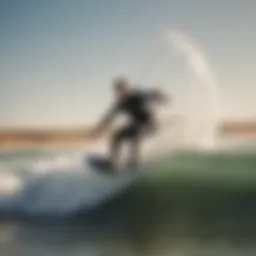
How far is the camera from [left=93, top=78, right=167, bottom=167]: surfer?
4.51 ft

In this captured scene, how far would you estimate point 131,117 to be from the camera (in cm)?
138

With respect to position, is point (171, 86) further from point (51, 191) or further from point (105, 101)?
point (51, 191)

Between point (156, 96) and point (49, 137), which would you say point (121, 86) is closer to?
point (156, 96)

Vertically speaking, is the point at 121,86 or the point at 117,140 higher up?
the point at 121,86

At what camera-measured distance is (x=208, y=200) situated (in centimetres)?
137

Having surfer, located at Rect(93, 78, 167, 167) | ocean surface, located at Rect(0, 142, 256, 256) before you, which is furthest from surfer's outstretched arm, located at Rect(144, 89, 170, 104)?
ocean surface, located at Rect(0, 142, 256, 256)

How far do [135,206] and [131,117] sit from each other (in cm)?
21

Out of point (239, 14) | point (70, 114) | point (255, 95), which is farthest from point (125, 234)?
point (239, 14)

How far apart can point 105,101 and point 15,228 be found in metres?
0.38

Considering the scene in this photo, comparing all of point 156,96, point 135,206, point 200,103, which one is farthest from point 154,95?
point 135,206

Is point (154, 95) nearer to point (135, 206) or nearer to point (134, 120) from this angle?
point (134, 120)

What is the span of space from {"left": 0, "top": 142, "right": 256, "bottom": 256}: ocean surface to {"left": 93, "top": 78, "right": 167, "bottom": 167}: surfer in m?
0.06

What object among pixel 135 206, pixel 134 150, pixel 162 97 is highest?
pixel 162 97

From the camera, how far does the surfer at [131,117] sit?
138cm
